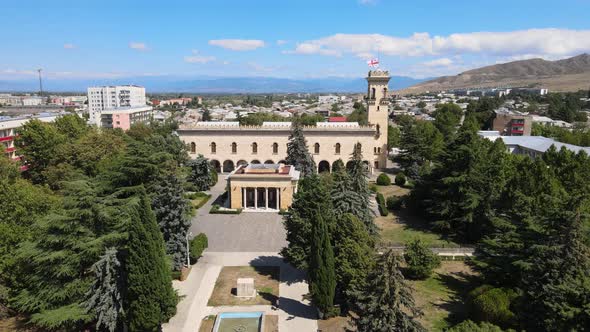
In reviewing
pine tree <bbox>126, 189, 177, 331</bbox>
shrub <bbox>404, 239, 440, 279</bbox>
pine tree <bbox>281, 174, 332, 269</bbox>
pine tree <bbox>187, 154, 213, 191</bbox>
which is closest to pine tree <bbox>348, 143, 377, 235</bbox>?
pine tree <bbox>281, 174, 332, 269</bbox>

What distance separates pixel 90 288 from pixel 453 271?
20810 mm

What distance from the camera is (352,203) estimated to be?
25.6 metres

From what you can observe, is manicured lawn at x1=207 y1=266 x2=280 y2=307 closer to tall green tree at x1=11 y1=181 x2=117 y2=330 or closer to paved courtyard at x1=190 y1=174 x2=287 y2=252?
paved courtyard at x1=190 y1=174 x2=287 y2=252

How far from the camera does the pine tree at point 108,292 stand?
1884cm

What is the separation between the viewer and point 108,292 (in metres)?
18.9

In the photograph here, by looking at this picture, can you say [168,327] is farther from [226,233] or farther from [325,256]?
[226,233]

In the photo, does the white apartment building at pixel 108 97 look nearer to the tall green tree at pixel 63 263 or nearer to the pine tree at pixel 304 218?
the tall green tree at pixel 63 263

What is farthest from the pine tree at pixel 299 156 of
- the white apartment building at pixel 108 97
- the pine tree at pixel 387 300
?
the white apartment building at pixel 108 97

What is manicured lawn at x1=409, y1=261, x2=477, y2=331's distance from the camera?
2048cm

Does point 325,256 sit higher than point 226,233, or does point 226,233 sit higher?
point 325,256

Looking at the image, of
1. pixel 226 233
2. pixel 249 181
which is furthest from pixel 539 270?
pixel 249 181

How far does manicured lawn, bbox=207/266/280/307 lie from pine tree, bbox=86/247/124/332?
16.4 feet

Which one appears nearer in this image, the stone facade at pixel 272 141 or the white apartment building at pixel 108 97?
the stone facade at pixel 272 141

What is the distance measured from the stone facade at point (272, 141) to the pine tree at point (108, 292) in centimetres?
3543
